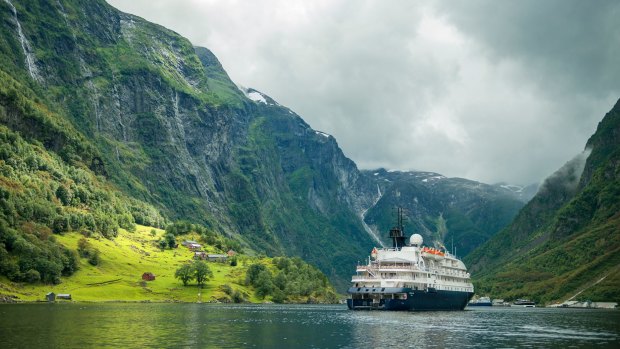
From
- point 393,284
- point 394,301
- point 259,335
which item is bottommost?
point 259,335

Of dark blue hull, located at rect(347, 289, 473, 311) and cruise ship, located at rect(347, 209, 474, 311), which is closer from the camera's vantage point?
dark blue hull, located at rect(347, 289, 473, 311)

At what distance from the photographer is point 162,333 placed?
3942 inches

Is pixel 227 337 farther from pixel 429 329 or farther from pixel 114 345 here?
pixel 429 329

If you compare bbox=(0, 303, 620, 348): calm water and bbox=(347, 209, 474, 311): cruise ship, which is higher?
bbox=(347, 209, 474, 311): cruise ship

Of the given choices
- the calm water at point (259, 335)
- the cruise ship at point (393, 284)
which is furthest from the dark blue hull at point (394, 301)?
the calm water at point (259, 335)

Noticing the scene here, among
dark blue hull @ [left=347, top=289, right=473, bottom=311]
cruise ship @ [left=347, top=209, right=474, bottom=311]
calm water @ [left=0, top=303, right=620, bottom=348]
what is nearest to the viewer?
calm water @ [left=0, top=303, right=620, bottom=348]

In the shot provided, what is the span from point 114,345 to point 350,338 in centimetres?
3737

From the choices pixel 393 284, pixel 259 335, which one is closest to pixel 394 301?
pixel 393 284

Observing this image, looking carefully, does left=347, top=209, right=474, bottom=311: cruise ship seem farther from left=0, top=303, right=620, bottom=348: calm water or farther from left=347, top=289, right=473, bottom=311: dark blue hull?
left=0, top=303, right=620, bottom=348: calm water

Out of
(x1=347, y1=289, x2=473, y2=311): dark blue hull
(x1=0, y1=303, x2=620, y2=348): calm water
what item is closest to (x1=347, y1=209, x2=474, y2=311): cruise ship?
(x1=347, y1=289, x2=473, y2=311): dark blue hull

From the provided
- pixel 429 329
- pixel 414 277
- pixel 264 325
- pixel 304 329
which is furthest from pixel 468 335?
pixel 414 277

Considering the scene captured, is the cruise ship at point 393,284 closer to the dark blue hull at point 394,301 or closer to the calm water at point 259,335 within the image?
the dark blue hull at point 394,301

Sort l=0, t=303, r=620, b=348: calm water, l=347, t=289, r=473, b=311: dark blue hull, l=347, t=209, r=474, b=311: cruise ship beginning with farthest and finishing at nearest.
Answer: l=347, t=209, r=474, b=311: cruise ship < l=347, t=289, r=473, b=311: dark blue hull < l=0, t=303, r=620, b=348: calm water

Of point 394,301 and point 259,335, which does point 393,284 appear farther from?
point 259,335
